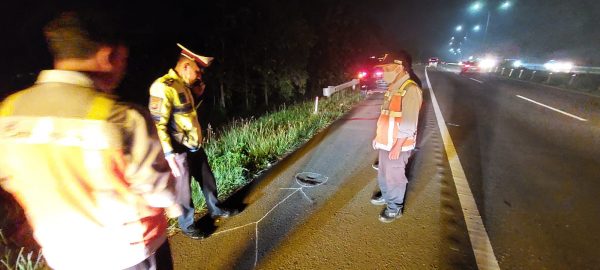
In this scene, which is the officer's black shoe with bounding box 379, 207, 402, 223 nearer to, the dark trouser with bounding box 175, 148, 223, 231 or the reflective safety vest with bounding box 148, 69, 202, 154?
the dark trouser with bounding box 175, 148, 223, 231

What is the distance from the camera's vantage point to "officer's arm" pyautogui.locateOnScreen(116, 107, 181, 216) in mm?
1172

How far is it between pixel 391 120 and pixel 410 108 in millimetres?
223

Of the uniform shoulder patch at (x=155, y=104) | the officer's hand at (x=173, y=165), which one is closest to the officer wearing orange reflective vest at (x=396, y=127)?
the officer's hand at (x=173, y=165)

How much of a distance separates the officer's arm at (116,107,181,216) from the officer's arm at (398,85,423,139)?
2305mm

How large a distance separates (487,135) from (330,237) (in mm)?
5449

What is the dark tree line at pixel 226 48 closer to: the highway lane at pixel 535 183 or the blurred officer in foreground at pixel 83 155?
the blurred officer in foreground at pixel 83 155

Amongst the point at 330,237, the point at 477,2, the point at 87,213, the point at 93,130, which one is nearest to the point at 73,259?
the point at 87,213

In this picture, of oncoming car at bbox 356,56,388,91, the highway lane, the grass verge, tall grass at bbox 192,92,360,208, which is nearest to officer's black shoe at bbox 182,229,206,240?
the grass verge

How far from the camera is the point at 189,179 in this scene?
2797mm

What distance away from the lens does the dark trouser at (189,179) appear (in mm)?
2727

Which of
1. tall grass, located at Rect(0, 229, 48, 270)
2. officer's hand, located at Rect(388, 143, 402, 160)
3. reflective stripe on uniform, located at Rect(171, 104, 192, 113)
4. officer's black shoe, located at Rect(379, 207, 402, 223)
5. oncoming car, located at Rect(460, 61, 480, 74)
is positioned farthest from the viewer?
oncoming car, located at Rect(460, 61, 480, 74)

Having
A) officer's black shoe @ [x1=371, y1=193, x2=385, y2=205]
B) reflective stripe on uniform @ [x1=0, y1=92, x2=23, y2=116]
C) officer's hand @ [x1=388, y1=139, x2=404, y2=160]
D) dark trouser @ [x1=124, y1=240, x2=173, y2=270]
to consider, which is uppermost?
reflective stripe on uniform @ [x1=0, y1=92, x2=23, y2=116]

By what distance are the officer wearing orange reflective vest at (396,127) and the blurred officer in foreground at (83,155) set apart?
2.31 m

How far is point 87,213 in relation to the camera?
1.20m
